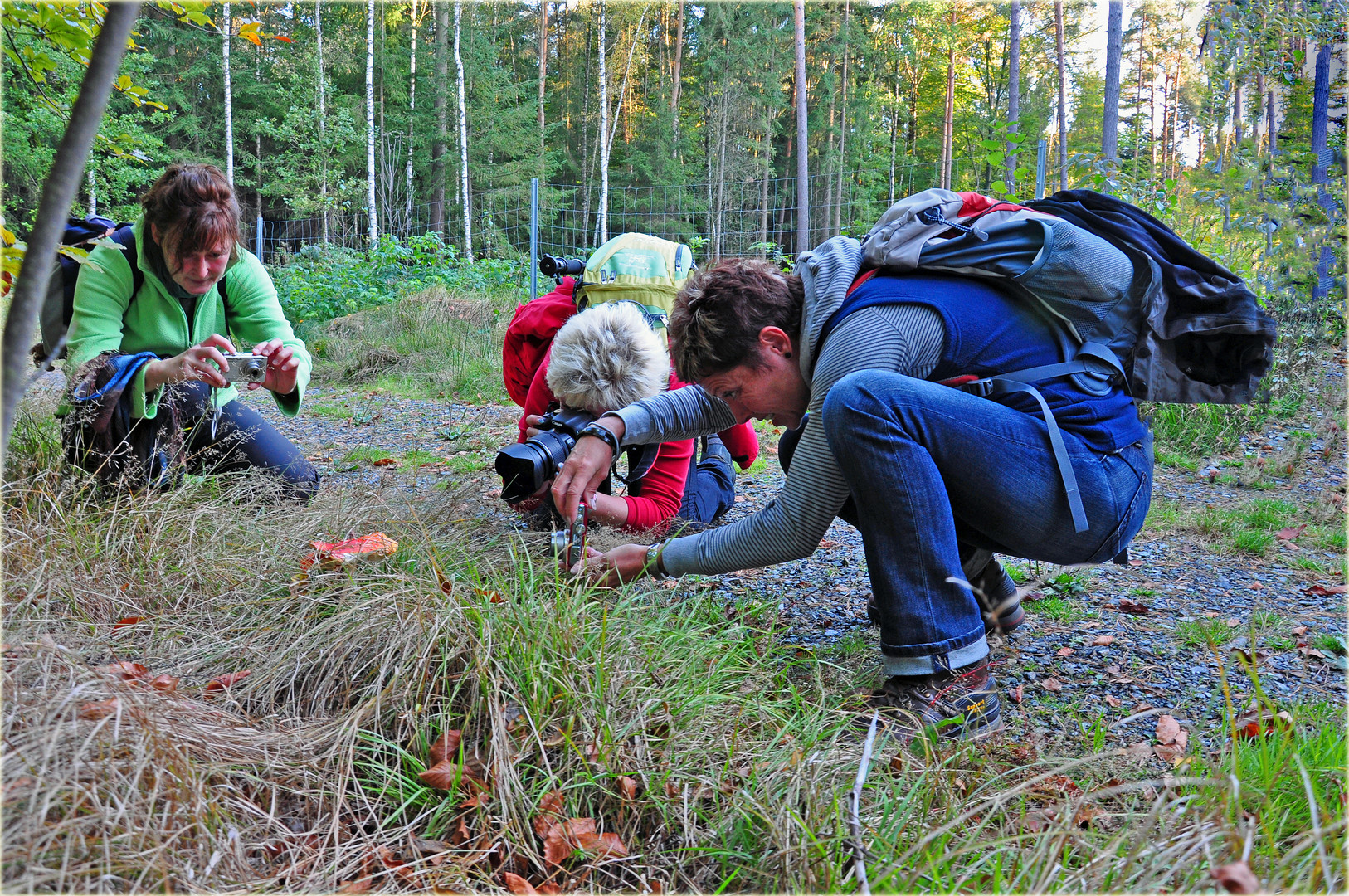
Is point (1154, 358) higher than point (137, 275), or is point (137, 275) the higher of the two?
point (137, 275)

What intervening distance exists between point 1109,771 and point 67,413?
325 centimetres

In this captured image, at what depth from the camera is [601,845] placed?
141 centimetres

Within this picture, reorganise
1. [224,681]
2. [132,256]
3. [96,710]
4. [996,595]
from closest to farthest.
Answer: [96,710]
[224,681]
[996,595]
[132,256]

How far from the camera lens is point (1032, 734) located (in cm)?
197

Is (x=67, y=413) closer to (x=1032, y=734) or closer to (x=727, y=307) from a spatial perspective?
(x=727, y=307)

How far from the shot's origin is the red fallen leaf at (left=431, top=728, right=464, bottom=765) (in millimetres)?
1498

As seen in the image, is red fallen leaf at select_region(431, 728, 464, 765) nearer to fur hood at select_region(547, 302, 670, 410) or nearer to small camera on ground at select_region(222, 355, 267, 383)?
fur hood at select_region(547, 302, 670, 410)

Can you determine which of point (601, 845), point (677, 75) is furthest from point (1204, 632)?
point (677, 75)

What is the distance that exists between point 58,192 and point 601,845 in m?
→ 1.21

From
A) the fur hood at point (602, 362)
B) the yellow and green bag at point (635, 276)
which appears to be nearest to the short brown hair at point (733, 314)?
the fur hood at point (602, 362)

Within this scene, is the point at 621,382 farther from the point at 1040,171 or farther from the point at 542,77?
the point at 542,77

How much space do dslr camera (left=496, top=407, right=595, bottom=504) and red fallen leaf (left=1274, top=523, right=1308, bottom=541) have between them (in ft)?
10.3

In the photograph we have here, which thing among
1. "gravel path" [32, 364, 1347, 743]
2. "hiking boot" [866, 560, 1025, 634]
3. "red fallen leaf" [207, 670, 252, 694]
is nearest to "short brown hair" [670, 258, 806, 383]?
"gravel path" [32, 364, 1347, 743]

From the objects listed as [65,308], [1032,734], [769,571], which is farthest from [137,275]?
[1032,734]
